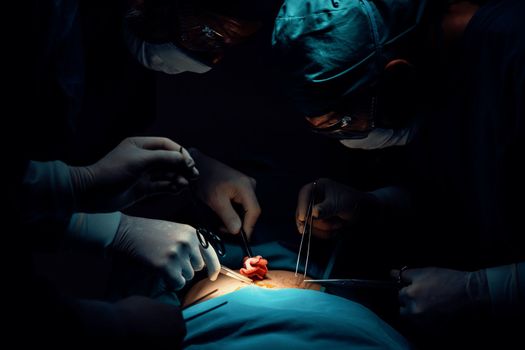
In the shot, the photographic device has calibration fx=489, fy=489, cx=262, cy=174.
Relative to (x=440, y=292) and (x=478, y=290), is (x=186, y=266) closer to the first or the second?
(x=440, y=292)

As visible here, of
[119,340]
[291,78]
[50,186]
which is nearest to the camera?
[119,340]

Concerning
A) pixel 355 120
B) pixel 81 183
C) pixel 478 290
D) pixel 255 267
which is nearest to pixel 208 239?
pixel 255 267

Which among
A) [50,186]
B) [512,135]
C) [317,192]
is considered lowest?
[317,192]

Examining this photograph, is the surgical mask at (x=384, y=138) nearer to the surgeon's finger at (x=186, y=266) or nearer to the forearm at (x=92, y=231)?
the surgeon's finger at (x=186, y=266)

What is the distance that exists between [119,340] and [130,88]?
3.91 feet

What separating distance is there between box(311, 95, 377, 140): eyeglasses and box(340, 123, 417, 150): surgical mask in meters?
0.06

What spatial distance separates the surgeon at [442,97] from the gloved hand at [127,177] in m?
0.54

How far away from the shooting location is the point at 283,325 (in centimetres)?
161

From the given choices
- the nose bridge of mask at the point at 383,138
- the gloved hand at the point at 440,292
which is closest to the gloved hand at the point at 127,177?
the nose bridge of mask at the point at 383,138

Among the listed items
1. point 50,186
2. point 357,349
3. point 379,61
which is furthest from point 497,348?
point 50,186

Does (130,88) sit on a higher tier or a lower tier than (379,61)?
lower

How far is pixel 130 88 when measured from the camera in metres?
2.16

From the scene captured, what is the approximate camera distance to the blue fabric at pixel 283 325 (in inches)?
61.5

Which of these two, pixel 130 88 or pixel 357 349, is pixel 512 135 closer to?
pixel 357 349
